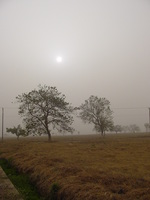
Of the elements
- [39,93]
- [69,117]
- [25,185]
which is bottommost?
[25,185]

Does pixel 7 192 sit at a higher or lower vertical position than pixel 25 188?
higher

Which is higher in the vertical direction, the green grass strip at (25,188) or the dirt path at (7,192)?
the dirt path at (7,192)

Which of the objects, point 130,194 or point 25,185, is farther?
point 25,185

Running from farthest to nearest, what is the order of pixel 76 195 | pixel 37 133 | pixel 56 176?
pixel 37 133 < pixel 56 176 < pixel 76 195

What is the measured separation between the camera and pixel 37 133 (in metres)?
46.8

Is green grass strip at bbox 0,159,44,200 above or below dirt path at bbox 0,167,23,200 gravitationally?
below

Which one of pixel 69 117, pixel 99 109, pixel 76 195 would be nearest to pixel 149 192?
pixel 76 195

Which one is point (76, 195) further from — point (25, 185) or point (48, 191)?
point (25, 185)

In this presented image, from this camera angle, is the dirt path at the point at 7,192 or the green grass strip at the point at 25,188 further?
the green grass strip at the point at 25,188

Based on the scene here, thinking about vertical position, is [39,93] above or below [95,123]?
above

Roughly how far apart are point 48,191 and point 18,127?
243 ft

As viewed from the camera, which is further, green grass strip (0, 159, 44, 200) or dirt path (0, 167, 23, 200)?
green grass strip (0, 159, 44, 200)

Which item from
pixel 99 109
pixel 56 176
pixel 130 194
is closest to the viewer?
pixel 130 194

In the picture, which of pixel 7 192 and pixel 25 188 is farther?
pixel 25 188
